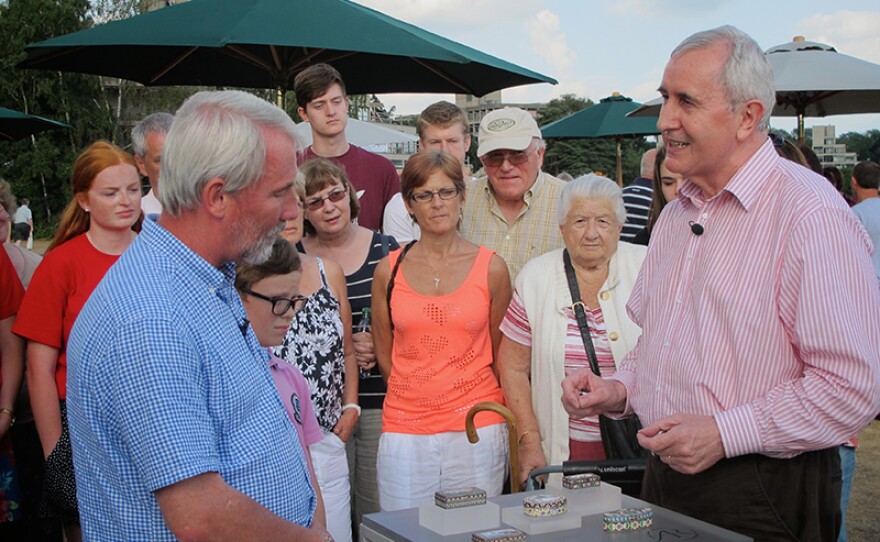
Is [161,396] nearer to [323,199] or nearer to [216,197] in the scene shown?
[216,197]

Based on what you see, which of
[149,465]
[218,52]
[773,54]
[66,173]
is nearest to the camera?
[149,465]

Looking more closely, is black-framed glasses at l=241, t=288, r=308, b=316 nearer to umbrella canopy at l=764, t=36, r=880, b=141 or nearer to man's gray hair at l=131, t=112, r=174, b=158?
man's gray hair at l=131, t=112, r=174, b=158

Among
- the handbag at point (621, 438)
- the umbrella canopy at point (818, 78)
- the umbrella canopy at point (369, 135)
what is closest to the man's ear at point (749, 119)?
the handbag at point (621, 438)

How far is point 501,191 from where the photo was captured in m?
4.40

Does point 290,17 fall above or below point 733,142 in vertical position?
above

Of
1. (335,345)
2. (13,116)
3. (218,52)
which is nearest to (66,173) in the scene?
(13,116)

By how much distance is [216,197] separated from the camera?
5.91ft

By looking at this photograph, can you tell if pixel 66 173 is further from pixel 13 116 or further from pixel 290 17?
pixel 290 17

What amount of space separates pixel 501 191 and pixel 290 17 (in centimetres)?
160

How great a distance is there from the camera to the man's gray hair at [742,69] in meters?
2.24

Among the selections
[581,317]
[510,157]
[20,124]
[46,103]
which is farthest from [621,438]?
[46,103]

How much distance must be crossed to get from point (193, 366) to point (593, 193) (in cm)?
248

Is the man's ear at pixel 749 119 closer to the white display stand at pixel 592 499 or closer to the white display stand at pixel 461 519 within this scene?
the white display stand at pixel 592 499

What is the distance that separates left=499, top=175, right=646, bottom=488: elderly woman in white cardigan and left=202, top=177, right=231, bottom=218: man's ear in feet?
6.97
